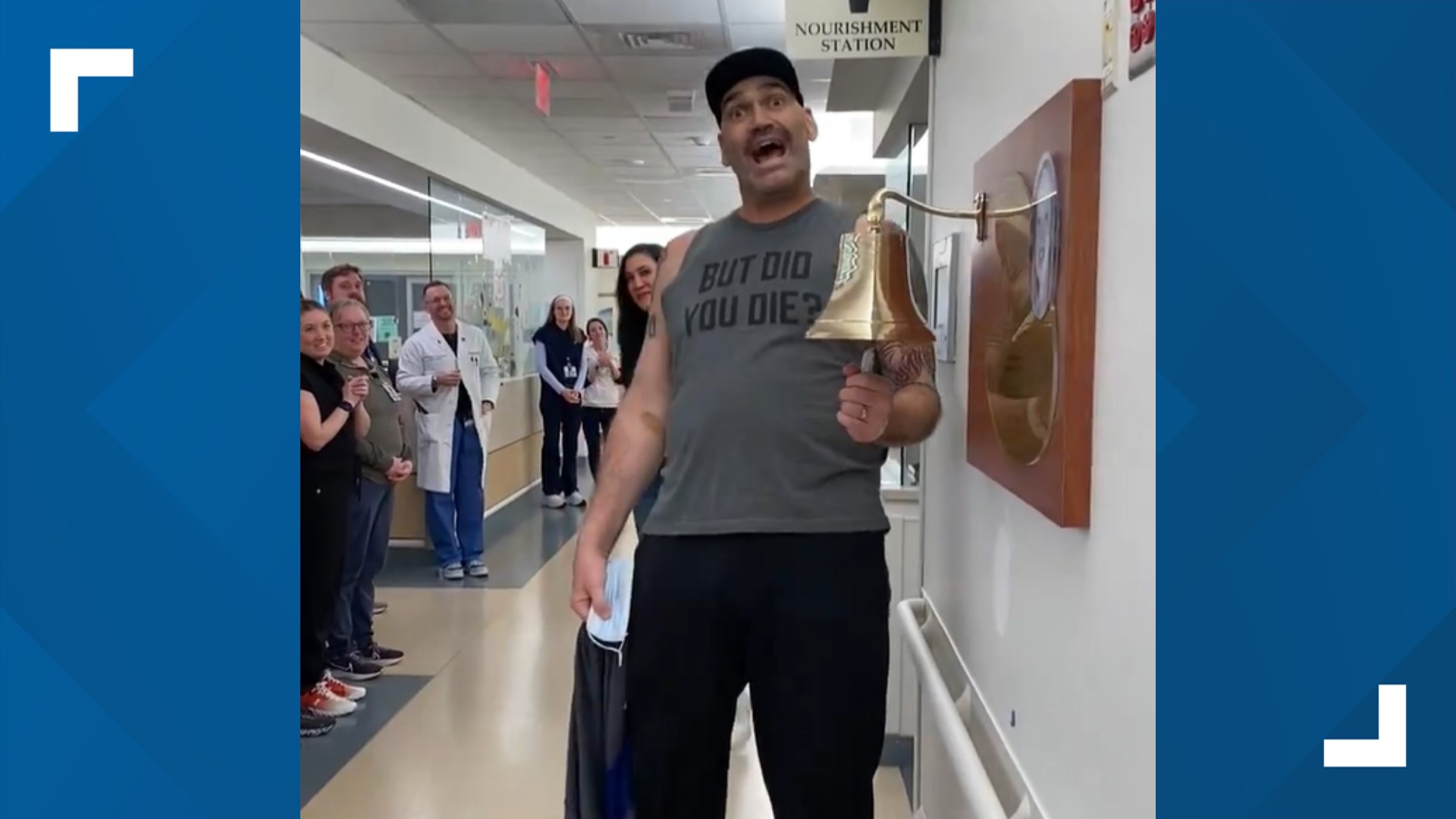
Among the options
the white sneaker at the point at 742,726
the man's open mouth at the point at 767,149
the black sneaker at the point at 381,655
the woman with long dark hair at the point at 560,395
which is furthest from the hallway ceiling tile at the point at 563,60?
the man's open mouth at the point at 767,149

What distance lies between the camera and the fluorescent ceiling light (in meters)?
6.93

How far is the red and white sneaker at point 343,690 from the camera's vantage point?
3.97 meters

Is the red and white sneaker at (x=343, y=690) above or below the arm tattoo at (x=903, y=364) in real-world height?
below

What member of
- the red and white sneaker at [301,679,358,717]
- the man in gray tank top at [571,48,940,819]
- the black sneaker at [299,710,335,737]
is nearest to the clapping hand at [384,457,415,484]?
the red and white sneaker at [301,679,358,717]

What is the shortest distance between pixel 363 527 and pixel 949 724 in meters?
3.18

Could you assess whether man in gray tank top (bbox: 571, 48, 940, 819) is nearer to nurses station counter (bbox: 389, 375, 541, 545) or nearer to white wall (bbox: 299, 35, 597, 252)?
white wall (bbox: 299, 35, 597, 252)

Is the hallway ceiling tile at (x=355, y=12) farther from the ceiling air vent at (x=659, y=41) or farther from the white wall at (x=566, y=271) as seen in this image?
the white wall at (x=566, y=271)

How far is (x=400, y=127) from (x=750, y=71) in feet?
17.2

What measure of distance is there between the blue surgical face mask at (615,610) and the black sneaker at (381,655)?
237 centimetres
